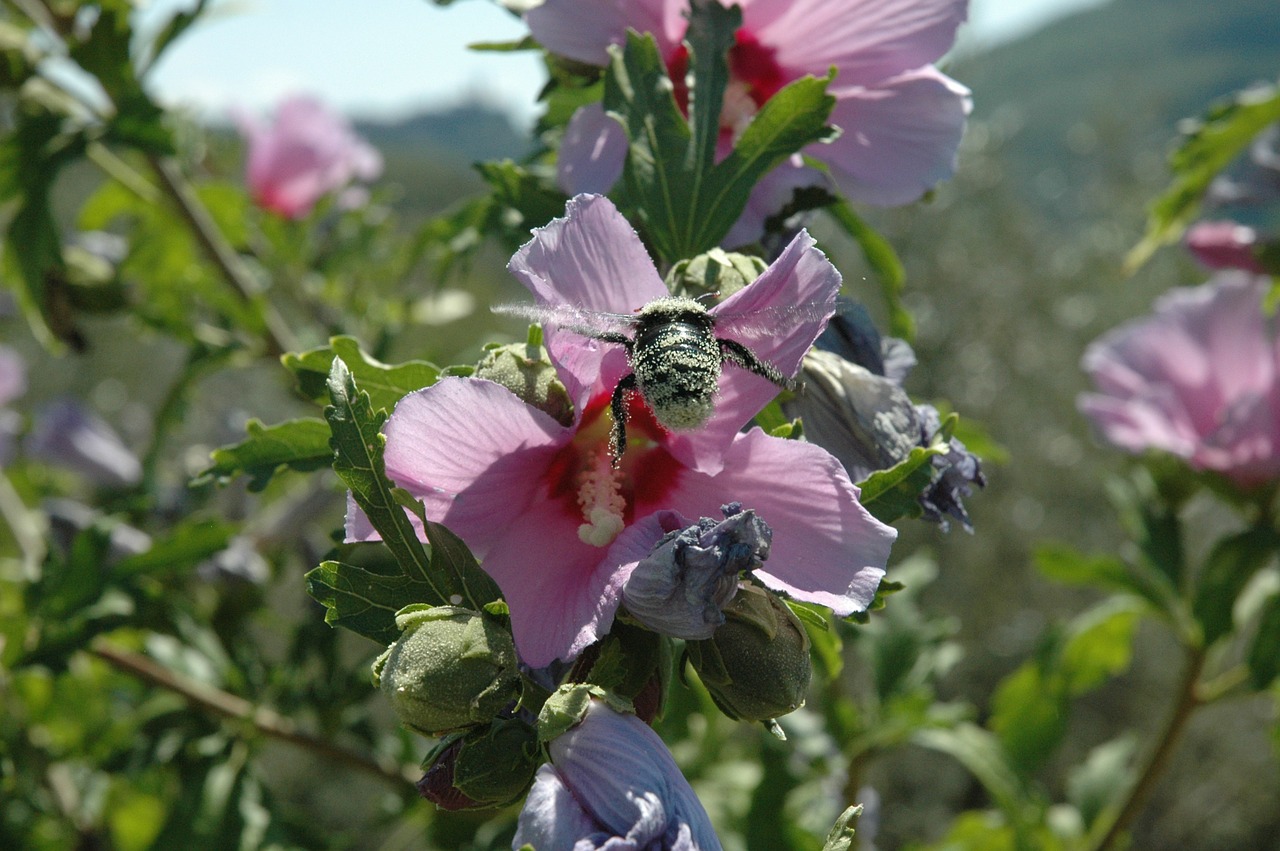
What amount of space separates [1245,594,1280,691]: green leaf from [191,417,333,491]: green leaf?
173cm

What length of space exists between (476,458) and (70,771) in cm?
217

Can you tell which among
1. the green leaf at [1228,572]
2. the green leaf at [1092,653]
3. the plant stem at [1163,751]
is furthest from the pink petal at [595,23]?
the green leaf at [1092,653]

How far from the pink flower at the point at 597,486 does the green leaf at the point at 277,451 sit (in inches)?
7.2

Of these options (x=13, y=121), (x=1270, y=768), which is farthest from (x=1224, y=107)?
(x=1270, y=768)

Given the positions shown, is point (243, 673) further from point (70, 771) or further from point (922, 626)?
point (922, 626)

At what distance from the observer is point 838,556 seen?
0.86 meters

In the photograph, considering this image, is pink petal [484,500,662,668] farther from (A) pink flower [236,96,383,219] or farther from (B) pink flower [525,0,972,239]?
(A) pink flower [236,96,383,219]

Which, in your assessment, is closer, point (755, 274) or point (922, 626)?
point (755, 274)

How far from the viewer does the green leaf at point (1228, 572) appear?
2055 mm

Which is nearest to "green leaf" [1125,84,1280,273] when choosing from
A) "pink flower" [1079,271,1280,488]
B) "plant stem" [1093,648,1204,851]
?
"pink flower" [1079,271,1280,488]

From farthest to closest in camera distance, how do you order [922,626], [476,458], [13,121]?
1. [922,626]
2. [13,121]
3. [476,458]

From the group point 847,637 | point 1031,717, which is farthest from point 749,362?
point 1031,717

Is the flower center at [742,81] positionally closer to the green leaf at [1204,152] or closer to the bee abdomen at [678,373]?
the bee abdomen at [678,373]

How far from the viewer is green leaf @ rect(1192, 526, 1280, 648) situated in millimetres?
2055
